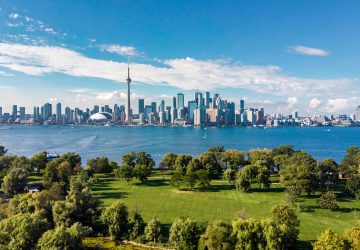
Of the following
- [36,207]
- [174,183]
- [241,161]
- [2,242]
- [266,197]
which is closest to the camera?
[2,242]

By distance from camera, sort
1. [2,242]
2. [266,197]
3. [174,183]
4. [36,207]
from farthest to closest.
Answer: [174,183], [266,197], [36,207], [2,242]

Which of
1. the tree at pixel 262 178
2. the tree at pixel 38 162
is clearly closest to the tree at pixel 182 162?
the tree at pixel 262 178

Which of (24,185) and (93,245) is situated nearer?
(93,245)

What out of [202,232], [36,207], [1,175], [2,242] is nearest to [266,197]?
[202,232]

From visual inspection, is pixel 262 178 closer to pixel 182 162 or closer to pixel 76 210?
pixel 182 162

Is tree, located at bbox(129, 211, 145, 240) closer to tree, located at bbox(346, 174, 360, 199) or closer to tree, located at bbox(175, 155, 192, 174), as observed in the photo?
tree, located at bbox(346, 174, 360, 199)

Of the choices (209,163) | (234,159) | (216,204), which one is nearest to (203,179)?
(216,204)

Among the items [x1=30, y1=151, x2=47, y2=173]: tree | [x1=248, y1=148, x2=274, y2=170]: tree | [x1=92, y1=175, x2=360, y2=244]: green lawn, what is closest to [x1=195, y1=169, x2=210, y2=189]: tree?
[x1=92, y1=175, x2=360, y2=244]: green lawn

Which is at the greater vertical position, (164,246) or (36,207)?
(36,207)

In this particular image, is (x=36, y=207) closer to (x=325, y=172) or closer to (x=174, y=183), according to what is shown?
(x=174, y=183)
